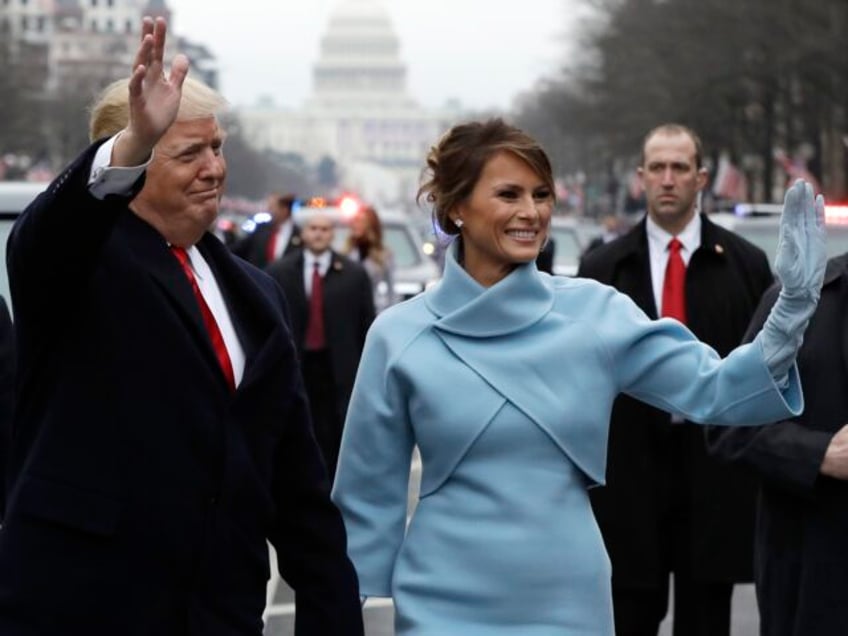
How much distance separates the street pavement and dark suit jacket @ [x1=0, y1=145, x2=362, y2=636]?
544 centimetres

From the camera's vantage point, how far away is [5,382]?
6.35 m

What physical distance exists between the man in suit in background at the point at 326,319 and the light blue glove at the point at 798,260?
9.50m

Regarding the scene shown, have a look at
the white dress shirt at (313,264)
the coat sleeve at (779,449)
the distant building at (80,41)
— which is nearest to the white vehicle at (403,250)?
the white dress shirt at (313,264)

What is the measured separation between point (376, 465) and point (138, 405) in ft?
2.76

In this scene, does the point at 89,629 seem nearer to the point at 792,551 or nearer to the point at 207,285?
the point at 207,285

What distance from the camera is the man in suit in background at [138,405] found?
474 centimetres

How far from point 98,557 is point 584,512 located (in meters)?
1.11

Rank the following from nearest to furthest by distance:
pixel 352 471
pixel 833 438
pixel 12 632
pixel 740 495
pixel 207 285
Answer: pixel 12 632, pixel 207 285, pixel 352 471, pixel 833 438, pixel 740 495

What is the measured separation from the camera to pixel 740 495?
8.29 m

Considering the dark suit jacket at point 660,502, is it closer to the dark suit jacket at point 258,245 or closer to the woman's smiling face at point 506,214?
the woman's smiling face at point 506,214

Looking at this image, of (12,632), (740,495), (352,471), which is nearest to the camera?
(12,632)

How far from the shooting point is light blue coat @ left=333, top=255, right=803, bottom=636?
540 cm

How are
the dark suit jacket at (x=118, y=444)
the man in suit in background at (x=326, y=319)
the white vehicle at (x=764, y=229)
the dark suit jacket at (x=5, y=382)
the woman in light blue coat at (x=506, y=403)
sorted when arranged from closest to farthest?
the dark suit jacket at (x=118, y=444)
the woman in light blue coat at (x=506, y=403)
the dark suit jacket at (x=5, y=382)
the white vehicle at (x=764, y=229)
the man in suit in background at (x=326, y=319)

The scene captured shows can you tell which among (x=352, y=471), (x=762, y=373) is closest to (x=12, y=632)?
(x=352, y=471)
